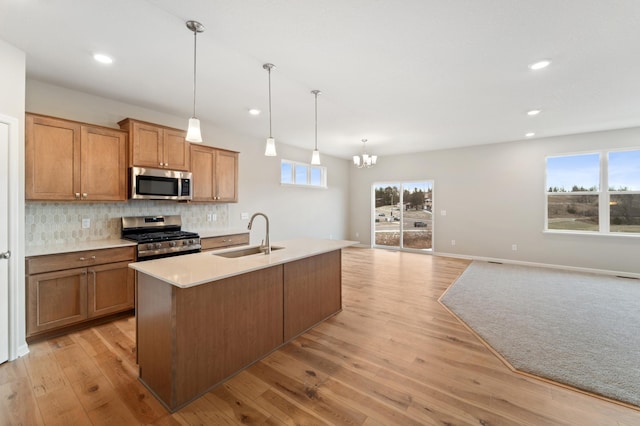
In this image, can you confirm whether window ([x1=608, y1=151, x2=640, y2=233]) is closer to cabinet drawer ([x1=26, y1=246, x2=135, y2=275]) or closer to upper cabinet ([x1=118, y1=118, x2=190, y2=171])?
upper cabinet ([x1=118, y1=118, x2=190, y2=171])

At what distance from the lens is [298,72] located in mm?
2871

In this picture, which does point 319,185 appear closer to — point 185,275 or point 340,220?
point 340,220

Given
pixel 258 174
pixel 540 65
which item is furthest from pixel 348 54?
pixel 258 174

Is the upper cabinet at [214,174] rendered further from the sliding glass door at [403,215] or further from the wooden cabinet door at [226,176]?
the sliding glass door at [403,215]

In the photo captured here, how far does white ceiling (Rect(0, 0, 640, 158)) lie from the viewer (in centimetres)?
197

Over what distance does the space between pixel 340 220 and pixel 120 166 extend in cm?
594

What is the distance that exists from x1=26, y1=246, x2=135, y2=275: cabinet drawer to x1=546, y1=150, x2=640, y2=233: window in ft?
25.3

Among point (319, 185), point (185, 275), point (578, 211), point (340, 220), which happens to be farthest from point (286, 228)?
point (578, 211)

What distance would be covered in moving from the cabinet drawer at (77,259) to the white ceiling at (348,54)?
75.7 inches

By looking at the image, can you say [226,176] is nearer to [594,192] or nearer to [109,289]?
[109,289]

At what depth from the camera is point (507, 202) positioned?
620 centimetres

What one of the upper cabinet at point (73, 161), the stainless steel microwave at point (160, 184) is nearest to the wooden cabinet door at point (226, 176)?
the stainless steel microwave at point (160, 184)

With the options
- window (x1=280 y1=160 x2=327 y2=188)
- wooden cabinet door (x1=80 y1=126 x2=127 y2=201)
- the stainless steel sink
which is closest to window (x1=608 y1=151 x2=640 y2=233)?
window (x1=280 y1=160 x2=327 y2=188)

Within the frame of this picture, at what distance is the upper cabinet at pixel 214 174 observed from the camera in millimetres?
4156
